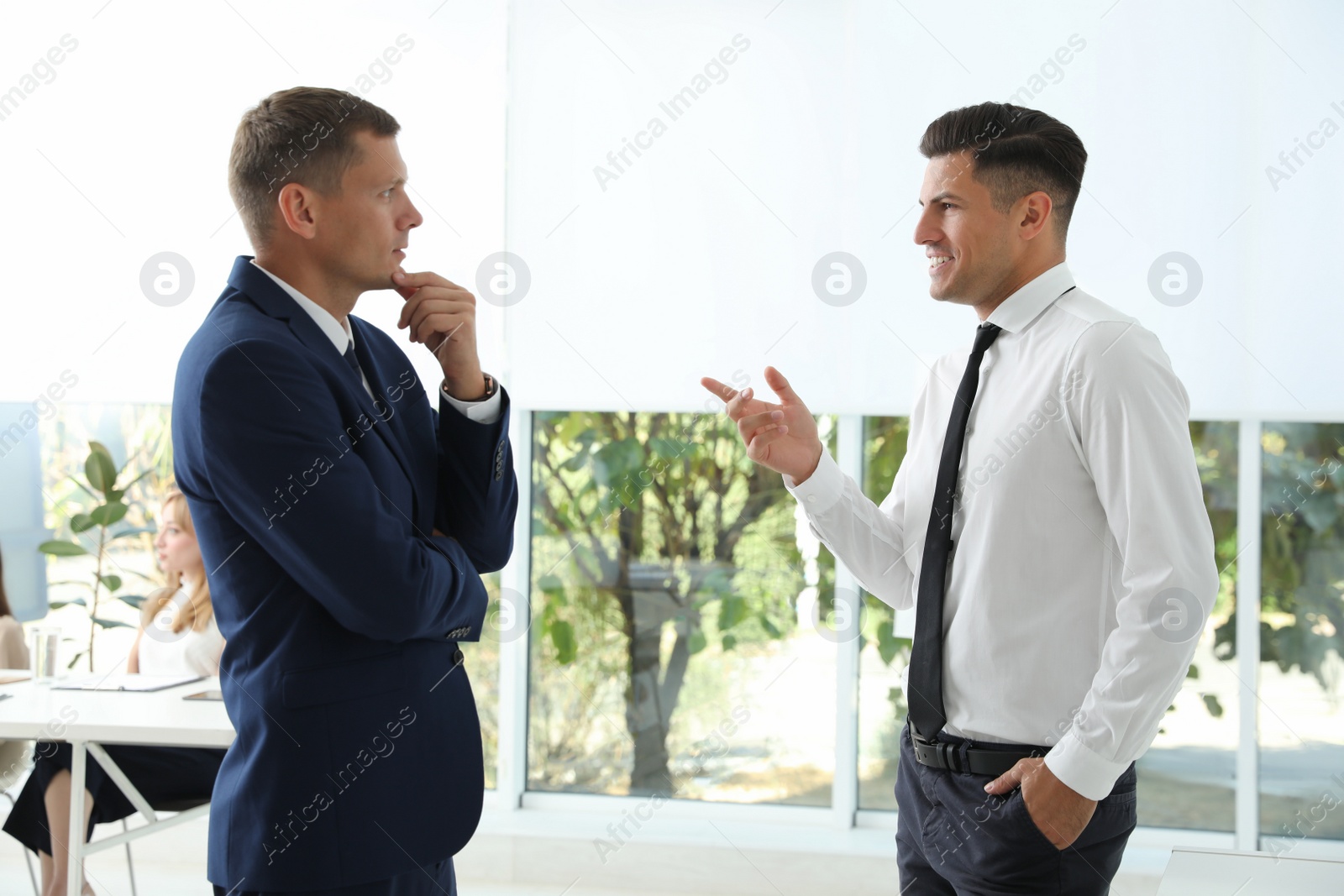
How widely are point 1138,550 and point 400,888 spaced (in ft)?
3.50

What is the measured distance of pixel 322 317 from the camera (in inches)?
58.7

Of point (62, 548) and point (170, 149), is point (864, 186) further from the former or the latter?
point (62, 548)

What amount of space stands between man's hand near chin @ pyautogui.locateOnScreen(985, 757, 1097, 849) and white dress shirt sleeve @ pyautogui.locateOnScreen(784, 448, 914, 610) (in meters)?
0.52

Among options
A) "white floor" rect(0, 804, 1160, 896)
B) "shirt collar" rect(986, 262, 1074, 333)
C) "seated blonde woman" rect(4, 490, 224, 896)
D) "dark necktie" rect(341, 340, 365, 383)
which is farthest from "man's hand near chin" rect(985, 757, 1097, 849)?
"seated blonde woman" rect(4, 490, 224, 896)

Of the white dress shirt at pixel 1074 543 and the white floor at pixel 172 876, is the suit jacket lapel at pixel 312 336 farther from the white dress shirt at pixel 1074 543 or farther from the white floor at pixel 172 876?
the white floor at pixel 172 876

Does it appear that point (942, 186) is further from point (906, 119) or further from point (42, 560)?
point (42, 560)

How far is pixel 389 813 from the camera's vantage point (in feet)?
4.44

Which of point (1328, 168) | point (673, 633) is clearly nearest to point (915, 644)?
point (673, 633)

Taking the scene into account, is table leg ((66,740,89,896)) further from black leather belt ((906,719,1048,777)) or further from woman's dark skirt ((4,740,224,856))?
black leather belt ((906,719,1048,777))

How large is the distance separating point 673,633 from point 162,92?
2668mm

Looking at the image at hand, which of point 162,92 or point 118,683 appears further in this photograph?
point 162,92

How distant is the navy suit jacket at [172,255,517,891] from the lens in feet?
4.25

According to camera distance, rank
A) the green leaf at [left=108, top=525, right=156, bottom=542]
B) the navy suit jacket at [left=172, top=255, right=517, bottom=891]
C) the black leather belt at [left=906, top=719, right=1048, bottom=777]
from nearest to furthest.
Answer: the navy suit jacket at [left=172, top=255, right=517, bottom=891]
the black leather belt at [left=906, top=719, right=1048, bottom=777]
the green leaf at [left=108, top=525, right=156, bottom=542]

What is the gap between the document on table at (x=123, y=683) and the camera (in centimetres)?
279
